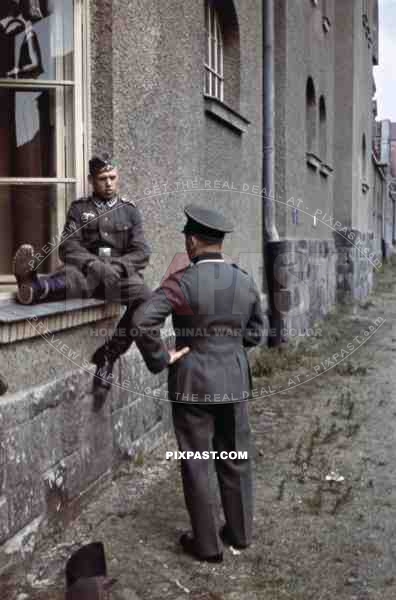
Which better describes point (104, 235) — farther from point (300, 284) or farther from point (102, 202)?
point (300, 284)

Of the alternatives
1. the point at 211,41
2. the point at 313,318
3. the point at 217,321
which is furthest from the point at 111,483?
the point at 313,318

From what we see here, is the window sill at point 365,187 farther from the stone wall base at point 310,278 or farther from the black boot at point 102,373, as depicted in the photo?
the black boot at point 102,373

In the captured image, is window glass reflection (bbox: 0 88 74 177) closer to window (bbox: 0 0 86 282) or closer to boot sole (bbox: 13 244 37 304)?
window (bbox: 0 0 86 282)

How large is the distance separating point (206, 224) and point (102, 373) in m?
1.39

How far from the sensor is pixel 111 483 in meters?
4.64

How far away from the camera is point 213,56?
766 cm

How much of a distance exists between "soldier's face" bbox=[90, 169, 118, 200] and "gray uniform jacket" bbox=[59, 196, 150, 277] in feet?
0.18

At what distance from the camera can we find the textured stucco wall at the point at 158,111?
4.56 meters

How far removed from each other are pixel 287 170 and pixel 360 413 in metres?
4.11

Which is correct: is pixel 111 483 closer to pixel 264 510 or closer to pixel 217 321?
pixel 264 510

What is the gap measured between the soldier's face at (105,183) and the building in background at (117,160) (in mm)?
220

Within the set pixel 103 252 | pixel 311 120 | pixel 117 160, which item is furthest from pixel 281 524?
pixel 311 120

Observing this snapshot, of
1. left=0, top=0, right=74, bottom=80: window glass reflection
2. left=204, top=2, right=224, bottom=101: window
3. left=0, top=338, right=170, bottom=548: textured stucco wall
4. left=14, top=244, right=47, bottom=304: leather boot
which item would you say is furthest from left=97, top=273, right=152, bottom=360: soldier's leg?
left=204, top=2, right=224, bottom=101: window

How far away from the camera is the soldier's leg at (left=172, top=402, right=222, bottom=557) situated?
362cm
